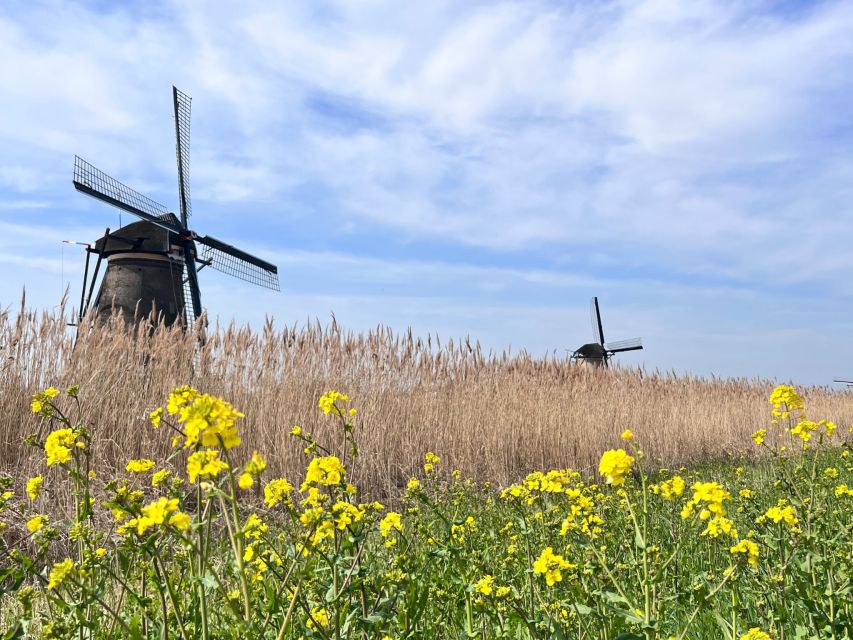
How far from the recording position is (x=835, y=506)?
4559 millimetres

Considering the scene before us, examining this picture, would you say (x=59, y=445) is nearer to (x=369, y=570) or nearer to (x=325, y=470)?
(x=325, y=470)

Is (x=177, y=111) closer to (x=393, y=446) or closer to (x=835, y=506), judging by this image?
(x=393, y=446)

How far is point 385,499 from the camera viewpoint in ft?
18.7

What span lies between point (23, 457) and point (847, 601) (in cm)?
552

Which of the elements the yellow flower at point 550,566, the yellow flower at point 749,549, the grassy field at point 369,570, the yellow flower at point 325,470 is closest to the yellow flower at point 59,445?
the grassy field at point 369,570

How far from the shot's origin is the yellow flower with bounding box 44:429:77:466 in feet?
6.05

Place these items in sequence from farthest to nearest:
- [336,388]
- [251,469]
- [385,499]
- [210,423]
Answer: [336,388] → [385,499] → [251,469] → [210,423]

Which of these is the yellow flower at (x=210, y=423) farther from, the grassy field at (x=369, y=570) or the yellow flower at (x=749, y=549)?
the yellow flower at (x=749, y=549)

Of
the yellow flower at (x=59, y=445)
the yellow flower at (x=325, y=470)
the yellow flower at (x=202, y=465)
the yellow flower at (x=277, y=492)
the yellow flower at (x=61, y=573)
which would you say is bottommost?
the yellow flower at (x=61, y=573)

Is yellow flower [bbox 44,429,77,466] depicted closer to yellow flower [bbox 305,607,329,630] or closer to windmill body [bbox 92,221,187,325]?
yellow flower [bbox 305,607,329,630]

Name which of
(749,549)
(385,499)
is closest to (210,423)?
(749,549)

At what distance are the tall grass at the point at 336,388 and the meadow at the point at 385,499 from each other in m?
0.03

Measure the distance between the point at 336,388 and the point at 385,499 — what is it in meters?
1.61

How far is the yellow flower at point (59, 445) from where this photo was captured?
1844 millimetres
